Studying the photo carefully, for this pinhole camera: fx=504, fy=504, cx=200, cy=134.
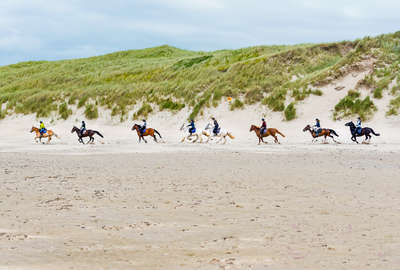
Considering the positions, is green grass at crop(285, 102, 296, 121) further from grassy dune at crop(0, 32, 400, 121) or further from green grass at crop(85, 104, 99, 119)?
green grass at crop(85, 104, 99, 119)

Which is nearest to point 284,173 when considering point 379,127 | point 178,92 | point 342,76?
point 379,127

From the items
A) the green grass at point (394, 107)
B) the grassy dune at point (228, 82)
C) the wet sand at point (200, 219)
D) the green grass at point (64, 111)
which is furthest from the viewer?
the green grass at point (64, 111)

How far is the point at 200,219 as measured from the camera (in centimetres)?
851

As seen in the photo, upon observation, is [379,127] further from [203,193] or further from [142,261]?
[142,261]

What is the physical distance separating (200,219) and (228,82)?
40197 mm

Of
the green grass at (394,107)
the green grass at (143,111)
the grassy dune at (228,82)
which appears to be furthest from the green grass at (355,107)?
the green grass at (143,111)

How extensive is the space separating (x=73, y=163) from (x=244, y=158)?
6753 millimetres

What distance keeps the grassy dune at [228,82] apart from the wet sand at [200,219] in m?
26.1

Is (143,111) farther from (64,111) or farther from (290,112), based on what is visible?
(290,112)

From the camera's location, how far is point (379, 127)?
3434 centimetres

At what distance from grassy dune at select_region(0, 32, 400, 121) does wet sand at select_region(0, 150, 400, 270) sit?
1027 inches

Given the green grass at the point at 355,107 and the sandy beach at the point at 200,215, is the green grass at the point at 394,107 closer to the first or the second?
the green grass at the point at 355,107

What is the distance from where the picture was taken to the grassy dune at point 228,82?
4238 cm

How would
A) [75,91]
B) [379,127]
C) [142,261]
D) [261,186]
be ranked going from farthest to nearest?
[75,91], [379,127], [261,186], [142,261]
